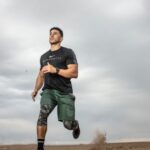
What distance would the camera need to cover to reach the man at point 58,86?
8789mm

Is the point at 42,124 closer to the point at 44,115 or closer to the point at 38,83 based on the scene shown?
the point at 44,115

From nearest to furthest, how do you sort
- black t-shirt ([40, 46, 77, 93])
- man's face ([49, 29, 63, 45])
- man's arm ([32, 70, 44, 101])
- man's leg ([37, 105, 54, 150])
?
man's leg ([37, 105, 54, 150]) < black t-shirt ([40, 46, 77, 93]) < man's face ([49, 29, 63, 45]) < man's arm ([32, 70, 44, 101])

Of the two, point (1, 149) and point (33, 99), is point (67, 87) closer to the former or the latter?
point (33, 99)

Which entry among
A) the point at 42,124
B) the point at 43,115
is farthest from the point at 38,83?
the point at 42,124

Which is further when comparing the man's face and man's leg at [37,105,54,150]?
the man's face

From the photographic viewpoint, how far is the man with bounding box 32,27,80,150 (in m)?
8.79

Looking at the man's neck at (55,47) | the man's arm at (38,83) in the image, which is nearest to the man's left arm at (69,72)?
the man's neck at (55,47)

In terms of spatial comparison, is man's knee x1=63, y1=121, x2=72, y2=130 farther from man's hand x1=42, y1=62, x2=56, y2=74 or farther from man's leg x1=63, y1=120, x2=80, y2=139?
man's hand x1=42, y1=62, x2=56, y2=74

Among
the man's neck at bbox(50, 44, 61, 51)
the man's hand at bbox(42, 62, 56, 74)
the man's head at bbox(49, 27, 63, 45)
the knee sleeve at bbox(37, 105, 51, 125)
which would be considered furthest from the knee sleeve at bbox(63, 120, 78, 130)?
the man's head at bbox(49, 27, 63, 45)

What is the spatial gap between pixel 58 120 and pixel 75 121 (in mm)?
327

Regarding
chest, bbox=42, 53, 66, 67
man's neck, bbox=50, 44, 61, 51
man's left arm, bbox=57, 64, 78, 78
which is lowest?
man's left arm, bbox=57, 64, 78, 78

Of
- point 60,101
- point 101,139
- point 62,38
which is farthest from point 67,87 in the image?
point 101,139

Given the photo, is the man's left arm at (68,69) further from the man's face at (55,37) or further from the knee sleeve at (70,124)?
the knee sleeve at (70,124)

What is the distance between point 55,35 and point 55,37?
0.12ft
